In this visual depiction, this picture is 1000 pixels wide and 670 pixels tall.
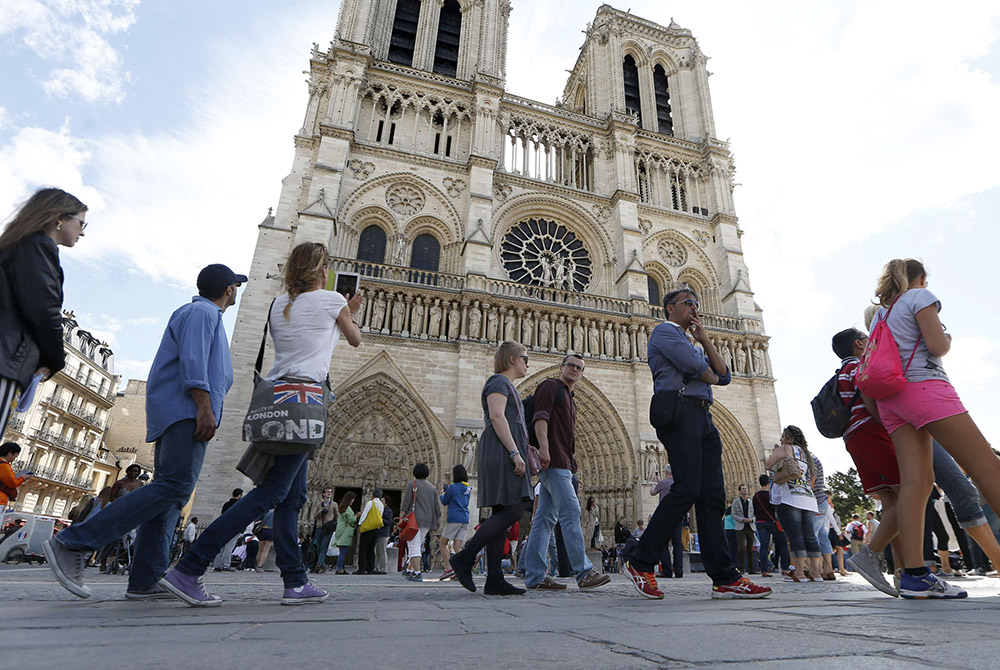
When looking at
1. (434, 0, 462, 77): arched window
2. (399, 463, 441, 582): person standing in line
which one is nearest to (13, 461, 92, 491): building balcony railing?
(434, 0, 462, 77): arched window

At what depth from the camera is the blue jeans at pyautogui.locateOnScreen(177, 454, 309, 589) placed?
8.27ft

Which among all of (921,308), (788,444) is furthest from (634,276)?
(921,308)

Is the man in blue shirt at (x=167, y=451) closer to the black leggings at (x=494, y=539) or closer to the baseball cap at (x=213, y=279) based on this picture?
the baseball cap at (x=213, y=279)

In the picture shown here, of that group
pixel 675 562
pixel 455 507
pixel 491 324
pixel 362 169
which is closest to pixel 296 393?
pixel 455 507

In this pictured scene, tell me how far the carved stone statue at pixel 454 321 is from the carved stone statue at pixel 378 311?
176 cm

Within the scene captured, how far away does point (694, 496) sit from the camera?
305 centimetres

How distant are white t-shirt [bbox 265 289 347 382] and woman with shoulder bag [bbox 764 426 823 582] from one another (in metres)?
4.31

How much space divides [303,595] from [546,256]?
52.3 feet

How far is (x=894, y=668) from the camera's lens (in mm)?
1029

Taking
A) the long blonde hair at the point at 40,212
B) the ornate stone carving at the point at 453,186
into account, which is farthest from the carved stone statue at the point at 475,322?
the long blonde hair at the point at 40,212

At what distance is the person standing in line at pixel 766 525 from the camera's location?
22.9 ft

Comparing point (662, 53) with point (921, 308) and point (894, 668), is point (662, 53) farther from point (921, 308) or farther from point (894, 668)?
point (894, 668)

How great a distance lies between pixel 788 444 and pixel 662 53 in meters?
22.7

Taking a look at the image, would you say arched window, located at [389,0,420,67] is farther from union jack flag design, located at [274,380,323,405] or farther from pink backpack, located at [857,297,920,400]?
pink backpack, located at [857,297,920,400]
